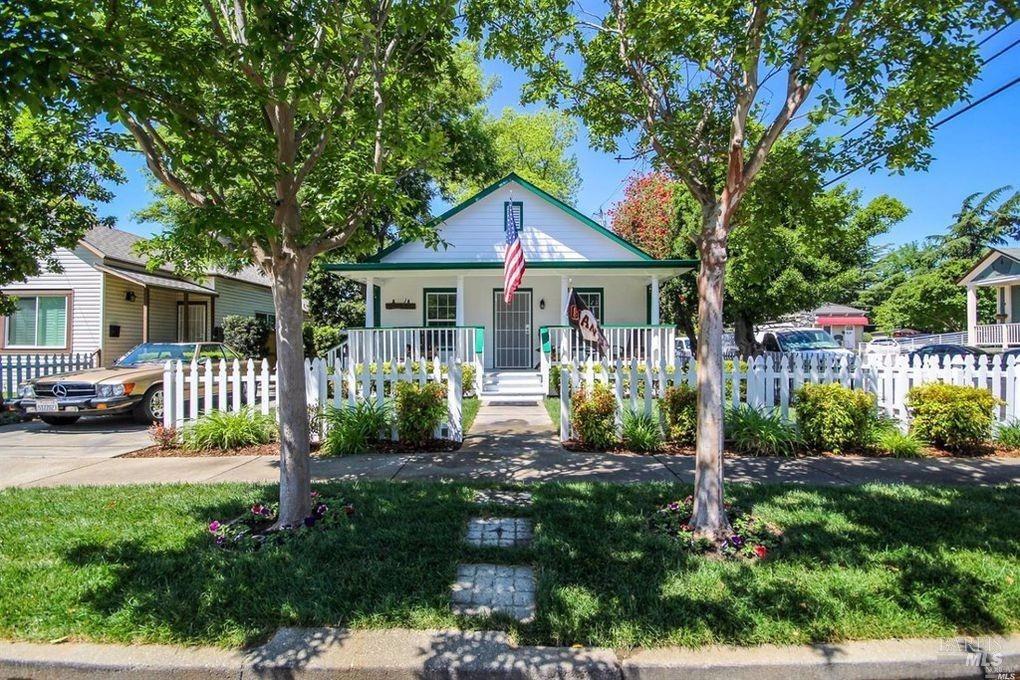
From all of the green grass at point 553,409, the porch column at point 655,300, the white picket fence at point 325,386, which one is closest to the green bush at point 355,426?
the white picket fence at point 325,386

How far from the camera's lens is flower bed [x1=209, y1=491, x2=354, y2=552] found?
3914 millimetres

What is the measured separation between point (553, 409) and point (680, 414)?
152 inches

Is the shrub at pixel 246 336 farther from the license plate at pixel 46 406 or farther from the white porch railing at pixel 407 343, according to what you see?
the license plate at pixel 46 406

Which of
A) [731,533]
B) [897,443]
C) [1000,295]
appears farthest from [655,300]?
[1000,295]

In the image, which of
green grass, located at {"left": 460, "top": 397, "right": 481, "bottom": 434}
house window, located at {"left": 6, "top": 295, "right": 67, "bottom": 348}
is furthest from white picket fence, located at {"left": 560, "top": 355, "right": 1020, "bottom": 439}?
house window, located at {"left": 6, "top": 295, "right": 67, "bottom": 348}

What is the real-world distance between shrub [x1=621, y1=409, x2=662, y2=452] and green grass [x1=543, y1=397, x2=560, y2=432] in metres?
1.52

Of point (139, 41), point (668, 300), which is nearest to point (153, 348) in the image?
point (139, 41)

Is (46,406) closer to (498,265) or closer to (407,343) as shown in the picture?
(407,343)

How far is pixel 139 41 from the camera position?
368 cm

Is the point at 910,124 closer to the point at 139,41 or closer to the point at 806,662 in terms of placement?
the point at 806,662

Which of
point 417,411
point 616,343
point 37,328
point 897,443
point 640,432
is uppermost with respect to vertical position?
point 37,328

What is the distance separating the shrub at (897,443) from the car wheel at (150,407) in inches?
473

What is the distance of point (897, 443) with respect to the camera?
267 inches

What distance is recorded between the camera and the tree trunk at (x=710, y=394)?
402 cm
